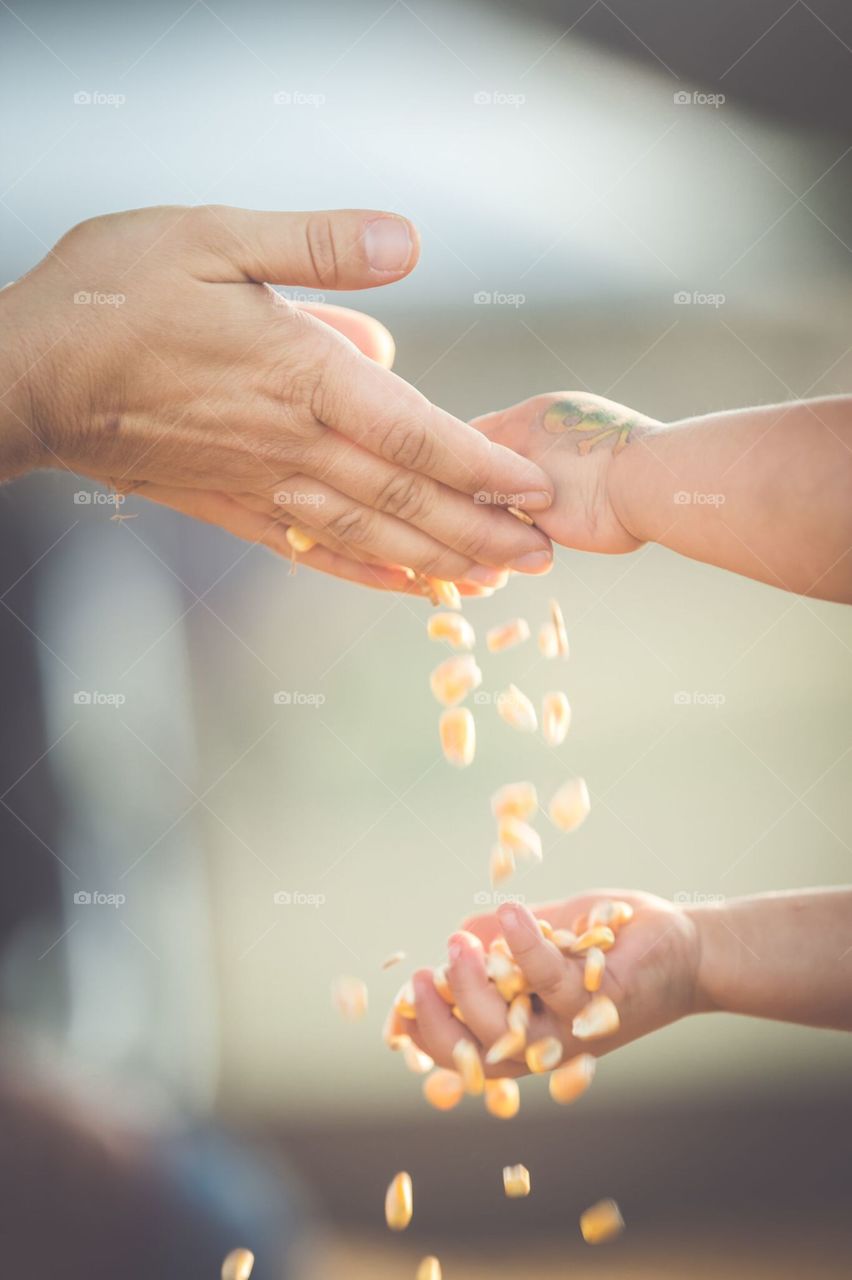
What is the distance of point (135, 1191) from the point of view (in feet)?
3.60

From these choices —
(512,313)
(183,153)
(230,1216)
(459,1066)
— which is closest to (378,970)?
(230,1216)

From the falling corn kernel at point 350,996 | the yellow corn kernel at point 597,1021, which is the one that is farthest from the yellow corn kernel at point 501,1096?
the falling corn kernel at point 350,996

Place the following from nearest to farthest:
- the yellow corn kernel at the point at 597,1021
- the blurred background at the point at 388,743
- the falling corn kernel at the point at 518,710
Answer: the yellow corn kernel at the point at 597,1021, the falling corn kernel at the point at 518,710, the blurred background at the point at 388,743

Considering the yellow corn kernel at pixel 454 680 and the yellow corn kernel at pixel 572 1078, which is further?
the yellow corn kernel at pixel 454 680

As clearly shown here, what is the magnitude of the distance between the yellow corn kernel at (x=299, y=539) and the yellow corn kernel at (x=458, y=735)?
0.66ft

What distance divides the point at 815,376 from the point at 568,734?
18.5 inches

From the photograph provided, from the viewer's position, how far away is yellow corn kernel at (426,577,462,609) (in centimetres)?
93

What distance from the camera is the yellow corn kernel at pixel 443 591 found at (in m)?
0.93

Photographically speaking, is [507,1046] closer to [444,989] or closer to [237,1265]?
[444,989]

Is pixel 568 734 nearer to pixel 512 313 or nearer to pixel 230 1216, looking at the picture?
pixel 512 313

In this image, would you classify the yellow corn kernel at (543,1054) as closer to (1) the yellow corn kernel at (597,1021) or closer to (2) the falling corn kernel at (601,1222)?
(1) the yellow corn kernel at (597,1021)

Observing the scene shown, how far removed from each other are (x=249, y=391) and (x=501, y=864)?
0.44 meters

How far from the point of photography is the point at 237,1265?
1.05 m

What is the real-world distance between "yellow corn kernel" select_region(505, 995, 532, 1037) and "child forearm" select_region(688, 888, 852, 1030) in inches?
6.6
